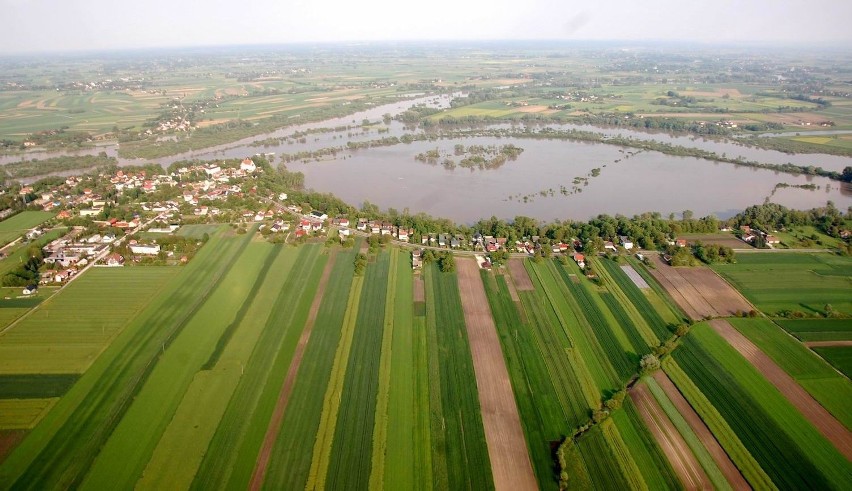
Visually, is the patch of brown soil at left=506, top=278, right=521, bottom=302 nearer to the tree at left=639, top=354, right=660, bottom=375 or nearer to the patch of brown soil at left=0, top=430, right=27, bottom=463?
the tree at left=639, top=354, right=660, bottom=375

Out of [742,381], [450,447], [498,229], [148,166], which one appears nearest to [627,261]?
[498,229]

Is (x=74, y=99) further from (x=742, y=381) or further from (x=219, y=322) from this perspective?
(x=742, y=381)

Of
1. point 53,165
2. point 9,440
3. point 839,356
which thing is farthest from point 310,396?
point 53,165

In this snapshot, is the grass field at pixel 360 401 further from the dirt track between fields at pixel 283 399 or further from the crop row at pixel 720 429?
the crop row at pixel 720 429

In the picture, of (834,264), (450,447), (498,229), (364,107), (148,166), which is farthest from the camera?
(364,107)

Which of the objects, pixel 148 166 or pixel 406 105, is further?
pixel 406 105

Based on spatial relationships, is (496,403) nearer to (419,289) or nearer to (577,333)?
(577,333)
